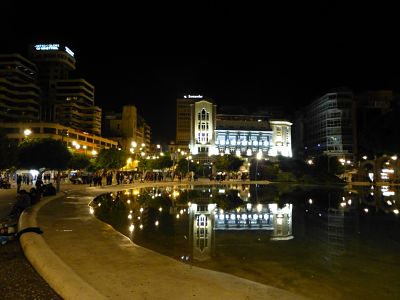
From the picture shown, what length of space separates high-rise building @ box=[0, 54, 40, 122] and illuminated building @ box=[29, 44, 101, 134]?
46.5ft

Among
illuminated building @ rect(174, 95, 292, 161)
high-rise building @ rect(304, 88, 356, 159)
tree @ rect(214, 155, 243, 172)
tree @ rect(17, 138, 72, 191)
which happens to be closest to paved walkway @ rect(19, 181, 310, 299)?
tree @ rect(17, 138, 72, 191)

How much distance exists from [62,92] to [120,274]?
425 feet

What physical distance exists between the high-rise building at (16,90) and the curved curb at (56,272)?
10086 centimetres

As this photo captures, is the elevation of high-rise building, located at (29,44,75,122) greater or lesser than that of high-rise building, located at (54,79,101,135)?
greater

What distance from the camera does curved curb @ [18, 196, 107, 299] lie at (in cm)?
589

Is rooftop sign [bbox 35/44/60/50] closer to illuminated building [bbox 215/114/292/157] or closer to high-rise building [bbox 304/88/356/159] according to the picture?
illuminated building [bbox 215/114/292/157]

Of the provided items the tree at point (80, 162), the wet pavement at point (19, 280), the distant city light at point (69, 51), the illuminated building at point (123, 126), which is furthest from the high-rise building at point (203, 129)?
the wet pavement at point (19, 280)

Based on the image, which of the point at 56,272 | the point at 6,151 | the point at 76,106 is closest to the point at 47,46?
the point at 76,106

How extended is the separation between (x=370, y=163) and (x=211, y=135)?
55.3m

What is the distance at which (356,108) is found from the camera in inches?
4422

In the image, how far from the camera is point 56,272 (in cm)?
689

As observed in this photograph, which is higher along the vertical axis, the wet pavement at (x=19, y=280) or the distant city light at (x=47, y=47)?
the distant city light at (x=47, y=47)

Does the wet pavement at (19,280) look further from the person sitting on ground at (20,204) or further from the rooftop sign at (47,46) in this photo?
the rooftop sign at (47,46)

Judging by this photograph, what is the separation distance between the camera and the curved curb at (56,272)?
19.3 ft
